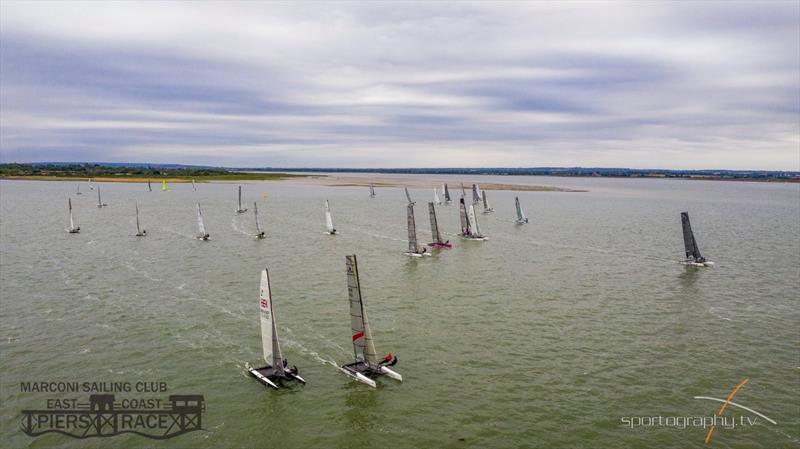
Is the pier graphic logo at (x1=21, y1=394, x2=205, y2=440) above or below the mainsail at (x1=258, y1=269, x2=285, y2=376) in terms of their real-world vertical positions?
below

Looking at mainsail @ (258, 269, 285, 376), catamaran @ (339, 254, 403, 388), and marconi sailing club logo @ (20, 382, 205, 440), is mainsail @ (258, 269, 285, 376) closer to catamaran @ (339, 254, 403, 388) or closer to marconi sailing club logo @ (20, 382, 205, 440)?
catamaran @ (339, 254, 403, 388)

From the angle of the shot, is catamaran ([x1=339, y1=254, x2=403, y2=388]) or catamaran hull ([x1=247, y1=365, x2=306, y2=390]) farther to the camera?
catamaran ([x1=339, y1=254, x2=403, y2=388])

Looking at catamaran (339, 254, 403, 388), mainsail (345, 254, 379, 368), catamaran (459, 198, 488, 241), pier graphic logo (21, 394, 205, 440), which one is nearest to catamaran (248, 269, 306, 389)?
catamaran (339, 254, 403, 388)

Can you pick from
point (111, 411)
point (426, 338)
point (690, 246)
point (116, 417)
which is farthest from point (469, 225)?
point (116, 417)

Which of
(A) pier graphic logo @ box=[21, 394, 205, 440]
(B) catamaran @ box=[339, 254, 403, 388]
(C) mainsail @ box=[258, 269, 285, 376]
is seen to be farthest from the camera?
(B) catamaran @ box=[339, 254, 403, 388]

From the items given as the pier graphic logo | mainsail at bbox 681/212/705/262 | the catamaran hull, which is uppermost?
mainsail at bbox 681/212/705/262

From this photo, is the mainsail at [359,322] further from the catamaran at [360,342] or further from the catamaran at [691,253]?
the catamaran at [691,253]

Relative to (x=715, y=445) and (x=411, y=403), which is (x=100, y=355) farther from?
(x=715, y=445)

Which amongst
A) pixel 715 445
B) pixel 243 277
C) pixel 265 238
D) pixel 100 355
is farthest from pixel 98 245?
pixel 715 445

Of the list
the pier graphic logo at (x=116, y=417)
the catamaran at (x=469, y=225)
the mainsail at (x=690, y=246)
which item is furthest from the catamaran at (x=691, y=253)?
the pier graphic logo at (x=116, y=417)

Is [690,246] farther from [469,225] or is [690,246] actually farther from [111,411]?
[111,411]
